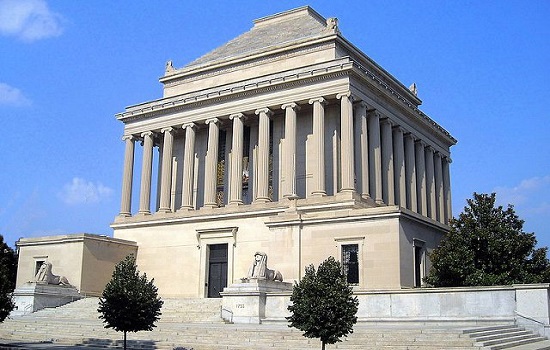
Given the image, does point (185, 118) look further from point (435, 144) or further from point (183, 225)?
point (435, 144)

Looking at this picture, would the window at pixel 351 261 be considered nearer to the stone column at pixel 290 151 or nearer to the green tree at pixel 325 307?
the stone column at pixel 290 151

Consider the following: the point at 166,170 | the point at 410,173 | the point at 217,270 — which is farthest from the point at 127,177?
the point at 410,173

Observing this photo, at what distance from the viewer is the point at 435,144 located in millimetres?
57469

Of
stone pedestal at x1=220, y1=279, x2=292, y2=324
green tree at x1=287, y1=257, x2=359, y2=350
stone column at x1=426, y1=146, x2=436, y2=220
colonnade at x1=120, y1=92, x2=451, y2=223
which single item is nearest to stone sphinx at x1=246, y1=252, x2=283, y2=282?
stone pedestal at x1=220, y1=279, x2=292, y2=324

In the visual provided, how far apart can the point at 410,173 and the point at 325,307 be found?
34.5 meters

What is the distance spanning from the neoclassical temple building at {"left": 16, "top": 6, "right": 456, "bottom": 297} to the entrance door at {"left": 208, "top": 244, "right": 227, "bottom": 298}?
0.09 meters

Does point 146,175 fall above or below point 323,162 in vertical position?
above

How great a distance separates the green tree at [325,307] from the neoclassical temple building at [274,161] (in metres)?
15.7

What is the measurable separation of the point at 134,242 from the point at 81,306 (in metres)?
9.97

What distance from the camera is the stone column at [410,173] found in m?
51.8

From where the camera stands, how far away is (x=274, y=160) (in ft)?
160

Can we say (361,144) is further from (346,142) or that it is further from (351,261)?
(351,261)

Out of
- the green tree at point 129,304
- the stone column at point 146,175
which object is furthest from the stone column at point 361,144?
the green tree at point 129,304

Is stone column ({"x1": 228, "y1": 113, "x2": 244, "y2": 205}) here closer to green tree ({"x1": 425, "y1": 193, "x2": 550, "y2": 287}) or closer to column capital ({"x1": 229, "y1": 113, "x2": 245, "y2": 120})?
column capital ({"x1": 229, "y1": 113, "x2": 245, "y2": 120})
